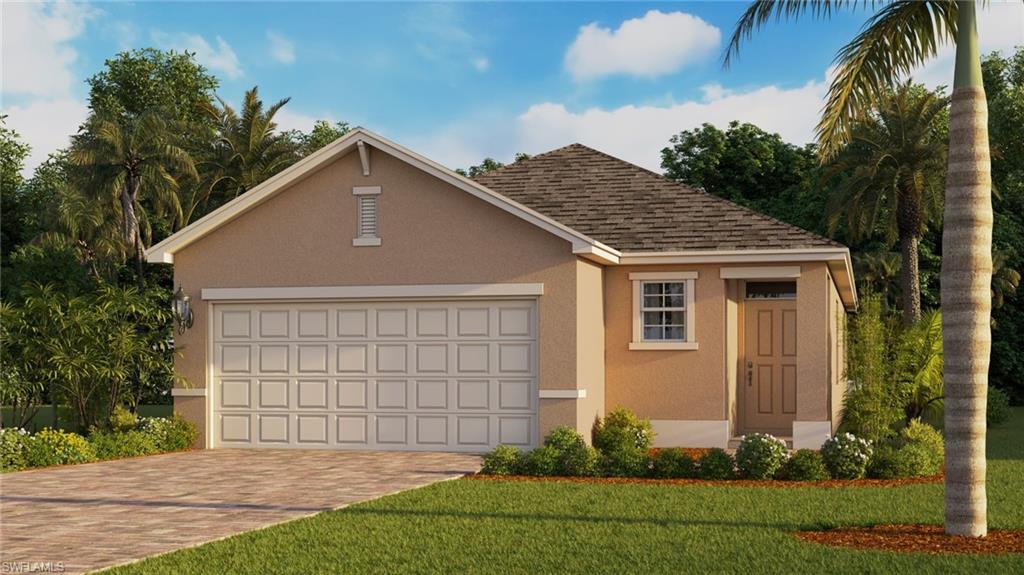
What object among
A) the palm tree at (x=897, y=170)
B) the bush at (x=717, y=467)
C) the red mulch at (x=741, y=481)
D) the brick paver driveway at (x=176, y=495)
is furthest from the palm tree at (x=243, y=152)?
the bush at (x=717, y=467)

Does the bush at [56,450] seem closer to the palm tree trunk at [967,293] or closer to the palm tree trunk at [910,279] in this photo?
the palm tree trunk at [967,293]

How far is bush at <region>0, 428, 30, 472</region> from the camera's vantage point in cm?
1650

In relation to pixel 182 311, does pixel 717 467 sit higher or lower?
lower

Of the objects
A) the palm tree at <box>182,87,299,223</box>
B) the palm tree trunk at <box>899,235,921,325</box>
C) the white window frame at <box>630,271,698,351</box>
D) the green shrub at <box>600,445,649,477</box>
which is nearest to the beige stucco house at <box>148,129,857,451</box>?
the white window frame at <box>630,271,698,351</box>

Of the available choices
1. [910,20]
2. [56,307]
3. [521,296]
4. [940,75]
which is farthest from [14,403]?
[940,75]

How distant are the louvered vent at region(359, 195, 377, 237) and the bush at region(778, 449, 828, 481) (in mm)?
7765

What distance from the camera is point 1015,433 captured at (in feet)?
85.7

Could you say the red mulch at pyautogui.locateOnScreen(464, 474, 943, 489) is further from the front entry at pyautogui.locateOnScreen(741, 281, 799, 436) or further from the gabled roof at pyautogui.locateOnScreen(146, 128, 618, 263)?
the front entry at pyautogui.locateOnScreen(741, 281, 799, 436)

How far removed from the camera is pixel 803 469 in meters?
14.9

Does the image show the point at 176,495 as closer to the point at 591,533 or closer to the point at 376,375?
the point at 591,533

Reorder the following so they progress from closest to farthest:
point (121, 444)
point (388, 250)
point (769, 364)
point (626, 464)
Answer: point (626, 464), point (121, 444), point (388, 250), point (769, 364)

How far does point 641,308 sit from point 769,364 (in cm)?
310

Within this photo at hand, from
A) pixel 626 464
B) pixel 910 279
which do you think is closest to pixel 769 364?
pixel 626 464

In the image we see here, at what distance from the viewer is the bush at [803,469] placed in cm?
1487
